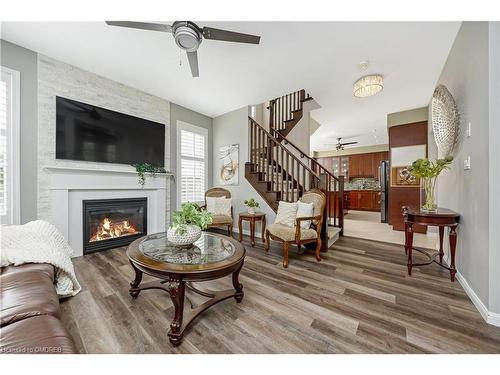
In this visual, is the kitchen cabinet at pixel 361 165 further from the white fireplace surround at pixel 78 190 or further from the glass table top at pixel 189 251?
the glass table top at pixel 189 251

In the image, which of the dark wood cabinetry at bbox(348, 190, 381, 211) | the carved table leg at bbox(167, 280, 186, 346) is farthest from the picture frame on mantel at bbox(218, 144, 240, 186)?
the dark wood cabinetry at bbox(348, 190, 381, 211)

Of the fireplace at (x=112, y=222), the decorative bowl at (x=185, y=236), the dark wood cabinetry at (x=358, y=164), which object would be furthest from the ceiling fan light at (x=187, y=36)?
the dark wood cabinetry at (x=358, y=164)

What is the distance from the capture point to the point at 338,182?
4.05 meters

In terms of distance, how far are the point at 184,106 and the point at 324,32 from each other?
312 cm

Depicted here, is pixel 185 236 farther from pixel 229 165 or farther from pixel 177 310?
pixel 229 165

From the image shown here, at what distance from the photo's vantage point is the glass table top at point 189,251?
4.97ft

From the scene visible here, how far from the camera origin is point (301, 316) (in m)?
1.58

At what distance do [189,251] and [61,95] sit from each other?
3.01 m

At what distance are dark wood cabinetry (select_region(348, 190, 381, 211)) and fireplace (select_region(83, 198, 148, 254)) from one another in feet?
25.9

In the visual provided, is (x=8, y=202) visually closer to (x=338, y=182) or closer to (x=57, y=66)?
(x=57, y=66)

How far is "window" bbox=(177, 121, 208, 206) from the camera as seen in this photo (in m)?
4.34


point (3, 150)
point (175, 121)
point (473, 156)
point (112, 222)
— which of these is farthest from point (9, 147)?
point (473, 156)

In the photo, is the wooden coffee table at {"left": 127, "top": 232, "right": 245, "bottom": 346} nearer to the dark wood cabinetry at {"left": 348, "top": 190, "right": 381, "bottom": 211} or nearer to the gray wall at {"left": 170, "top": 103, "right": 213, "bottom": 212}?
the gray wall at {"left": 170, "top": 103, "right": 213, "bottom": 212}
